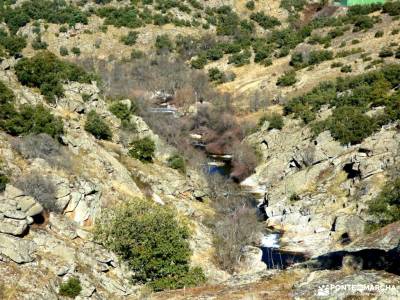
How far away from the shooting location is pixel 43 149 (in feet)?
163

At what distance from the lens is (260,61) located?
118 m

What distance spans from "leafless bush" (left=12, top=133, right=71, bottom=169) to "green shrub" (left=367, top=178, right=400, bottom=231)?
27.0m

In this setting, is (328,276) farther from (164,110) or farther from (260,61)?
(260,61)

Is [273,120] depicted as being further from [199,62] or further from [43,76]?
[199,62]

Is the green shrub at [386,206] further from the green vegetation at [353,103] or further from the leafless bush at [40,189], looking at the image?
the leafless bush at [40,189]

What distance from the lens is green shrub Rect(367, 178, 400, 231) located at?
50.8 m

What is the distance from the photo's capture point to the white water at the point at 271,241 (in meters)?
56.6

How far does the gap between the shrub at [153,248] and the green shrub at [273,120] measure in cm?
4748

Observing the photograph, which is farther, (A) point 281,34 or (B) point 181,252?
(A) point 281,34

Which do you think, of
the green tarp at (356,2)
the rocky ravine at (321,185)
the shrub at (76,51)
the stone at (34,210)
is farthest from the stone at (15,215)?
the green tarp at (356,2)

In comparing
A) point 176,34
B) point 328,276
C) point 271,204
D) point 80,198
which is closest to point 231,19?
point 176,34

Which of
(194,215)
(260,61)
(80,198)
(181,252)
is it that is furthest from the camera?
(260,61)

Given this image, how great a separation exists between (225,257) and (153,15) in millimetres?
101932

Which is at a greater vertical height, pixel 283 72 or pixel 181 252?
pixel 181 252
